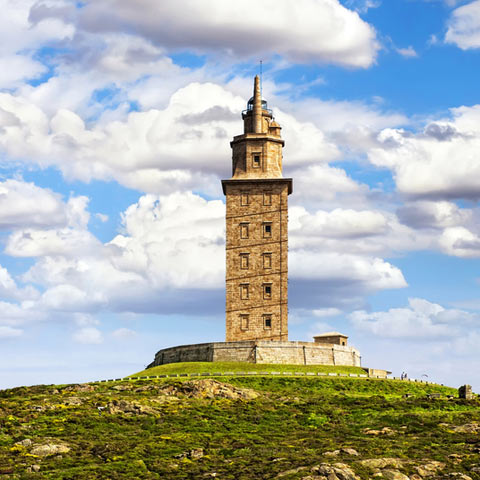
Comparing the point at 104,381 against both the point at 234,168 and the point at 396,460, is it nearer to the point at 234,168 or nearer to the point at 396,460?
the point at 234,168

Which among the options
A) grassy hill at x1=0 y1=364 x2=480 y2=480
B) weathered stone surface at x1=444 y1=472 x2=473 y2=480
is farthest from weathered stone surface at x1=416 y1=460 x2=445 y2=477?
Answer: weathered stone surface at x1=444 y1=472 x2=473 y2=480

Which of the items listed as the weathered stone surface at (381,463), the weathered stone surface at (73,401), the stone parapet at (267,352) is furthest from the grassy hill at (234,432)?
the stone parapet at (267,352)

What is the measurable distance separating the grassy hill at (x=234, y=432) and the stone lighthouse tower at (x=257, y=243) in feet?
61.9

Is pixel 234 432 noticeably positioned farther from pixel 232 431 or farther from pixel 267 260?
pixel 267 260

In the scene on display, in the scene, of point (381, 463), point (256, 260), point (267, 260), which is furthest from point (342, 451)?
point (256, 260)

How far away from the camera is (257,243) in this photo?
9231 cm

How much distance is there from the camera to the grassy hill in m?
41.9

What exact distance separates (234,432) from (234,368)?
2879 cm

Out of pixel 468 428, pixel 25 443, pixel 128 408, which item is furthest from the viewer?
pixel 128 408

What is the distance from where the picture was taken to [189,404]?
60.2 metres

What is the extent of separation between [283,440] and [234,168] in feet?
169

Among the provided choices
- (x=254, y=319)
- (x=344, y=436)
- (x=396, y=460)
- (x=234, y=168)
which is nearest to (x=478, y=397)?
(x=344, y=436)

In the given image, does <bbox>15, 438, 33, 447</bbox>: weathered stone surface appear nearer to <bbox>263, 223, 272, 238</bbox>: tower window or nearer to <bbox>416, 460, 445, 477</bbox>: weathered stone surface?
<bbox>416, 460, 445, 477</bbox>: weathered stone surface

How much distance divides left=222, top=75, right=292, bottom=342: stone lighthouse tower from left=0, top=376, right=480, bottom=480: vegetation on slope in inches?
755
